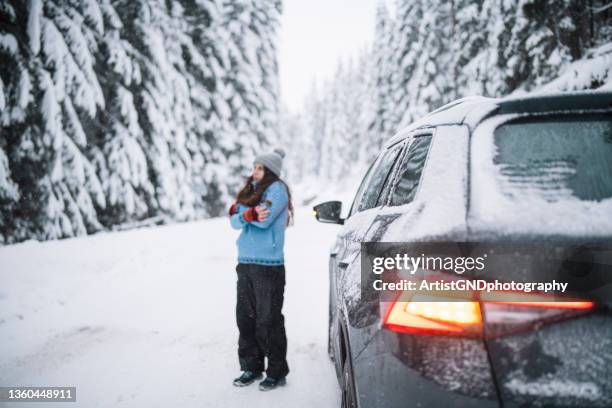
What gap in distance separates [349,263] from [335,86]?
64.8 meters

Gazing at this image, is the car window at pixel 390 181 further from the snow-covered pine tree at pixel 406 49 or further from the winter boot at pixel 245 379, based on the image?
the snow-covered pine tree at pixel 406 49

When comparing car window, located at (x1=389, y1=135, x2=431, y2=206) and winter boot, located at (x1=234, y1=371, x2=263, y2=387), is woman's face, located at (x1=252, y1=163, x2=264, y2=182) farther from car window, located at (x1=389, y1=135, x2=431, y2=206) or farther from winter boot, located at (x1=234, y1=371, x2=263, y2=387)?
winter boot, located at (x1=234, y1=371, x2=263, y2=387)

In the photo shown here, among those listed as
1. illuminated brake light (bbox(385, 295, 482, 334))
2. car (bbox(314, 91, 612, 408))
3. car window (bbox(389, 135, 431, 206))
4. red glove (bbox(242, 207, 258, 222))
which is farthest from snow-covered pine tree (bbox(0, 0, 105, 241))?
illuminated brake light (bbox(385, 295, 482, 334))

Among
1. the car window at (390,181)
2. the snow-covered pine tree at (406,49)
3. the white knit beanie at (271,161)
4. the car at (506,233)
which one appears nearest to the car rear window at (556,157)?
the car at (506,233)

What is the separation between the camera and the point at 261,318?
365 cm

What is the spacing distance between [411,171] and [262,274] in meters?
2.00

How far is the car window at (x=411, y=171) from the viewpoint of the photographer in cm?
192

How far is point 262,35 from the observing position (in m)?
22.5

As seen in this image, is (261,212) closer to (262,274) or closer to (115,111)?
(262,274)

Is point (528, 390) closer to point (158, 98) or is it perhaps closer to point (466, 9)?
point (158, 98)

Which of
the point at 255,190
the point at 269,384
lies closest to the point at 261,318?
the point at 269,384

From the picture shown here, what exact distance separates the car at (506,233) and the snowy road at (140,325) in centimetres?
209

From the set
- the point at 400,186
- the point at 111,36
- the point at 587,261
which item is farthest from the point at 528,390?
the point at 111,36

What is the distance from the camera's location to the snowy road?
12.0 feet
